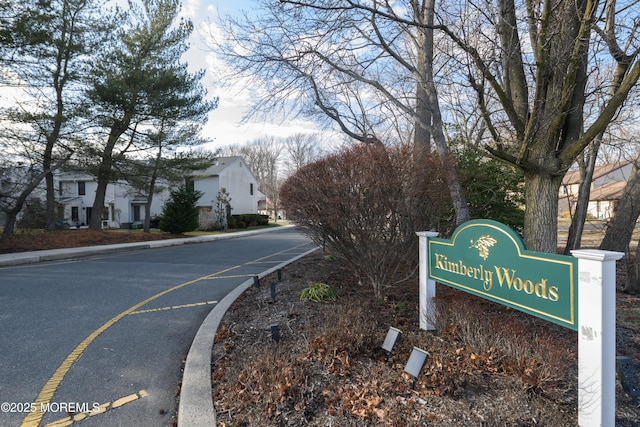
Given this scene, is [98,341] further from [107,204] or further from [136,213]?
[107,204]

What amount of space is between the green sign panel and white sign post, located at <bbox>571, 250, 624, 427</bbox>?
0.09 meters

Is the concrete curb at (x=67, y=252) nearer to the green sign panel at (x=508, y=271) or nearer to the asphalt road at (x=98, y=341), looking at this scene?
the asphalt road at (x=98, y=341)

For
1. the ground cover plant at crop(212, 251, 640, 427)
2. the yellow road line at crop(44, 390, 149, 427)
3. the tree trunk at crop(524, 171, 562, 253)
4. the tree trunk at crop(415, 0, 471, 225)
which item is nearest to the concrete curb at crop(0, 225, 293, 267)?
the ground cover plant at crop(212, 251, 640, 427)

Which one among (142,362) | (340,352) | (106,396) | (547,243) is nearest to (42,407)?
(106,396)

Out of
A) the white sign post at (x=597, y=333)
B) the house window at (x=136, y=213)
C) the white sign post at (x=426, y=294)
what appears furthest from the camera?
the house window at (x=136, y=213)

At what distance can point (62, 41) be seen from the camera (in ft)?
52.1

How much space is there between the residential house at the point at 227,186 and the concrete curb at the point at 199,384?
26306 mm

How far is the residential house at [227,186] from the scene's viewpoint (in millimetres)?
31216

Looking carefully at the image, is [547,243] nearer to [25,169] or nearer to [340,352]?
[340,352]

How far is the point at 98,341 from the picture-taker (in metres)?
4.21

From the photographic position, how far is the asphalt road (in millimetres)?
2865

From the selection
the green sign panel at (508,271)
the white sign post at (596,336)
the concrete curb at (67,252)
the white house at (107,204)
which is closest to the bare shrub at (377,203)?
the green sign panel at (508,271)

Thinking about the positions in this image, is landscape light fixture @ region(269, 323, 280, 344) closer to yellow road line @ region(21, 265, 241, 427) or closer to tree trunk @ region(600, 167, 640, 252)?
yellow road line @ region(21, 265, 241, 427)

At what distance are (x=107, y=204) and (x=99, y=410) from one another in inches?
1508
